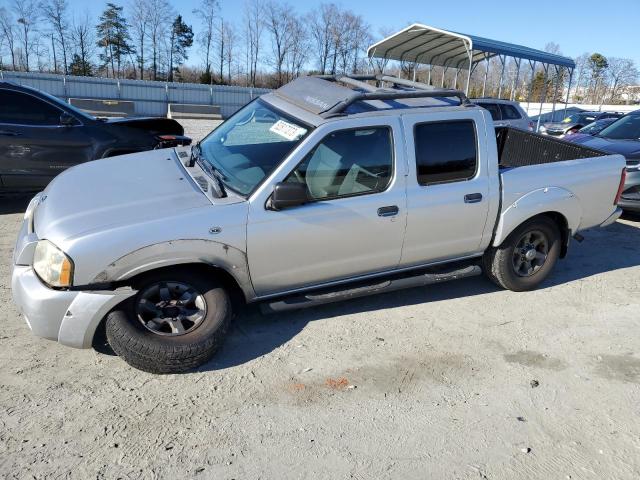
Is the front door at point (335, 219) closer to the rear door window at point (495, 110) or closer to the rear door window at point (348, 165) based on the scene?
the rear door window at point (348, 165)

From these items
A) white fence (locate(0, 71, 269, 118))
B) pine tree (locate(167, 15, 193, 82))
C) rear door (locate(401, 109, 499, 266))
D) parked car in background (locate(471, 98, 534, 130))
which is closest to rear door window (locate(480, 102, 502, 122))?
parked car in background (locate(471, 98, 534, 130))

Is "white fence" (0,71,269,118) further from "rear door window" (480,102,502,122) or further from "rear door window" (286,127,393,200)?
"rear door window" (286,127,393,200)

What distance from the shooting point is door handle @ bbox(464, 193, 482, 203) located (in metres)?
4.33

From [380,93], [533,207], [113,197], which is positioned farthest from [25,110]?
[533,207]

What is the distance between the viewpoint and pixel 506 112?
1244 cm

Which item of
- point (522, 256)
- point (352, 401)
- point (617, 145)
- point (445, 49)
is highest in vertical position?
point (445, 49)

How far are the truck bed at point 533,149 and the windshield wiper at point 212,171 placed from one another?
2.99 meters

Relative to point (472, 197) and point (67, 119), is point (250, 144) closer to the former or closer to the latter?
point (472, 197)

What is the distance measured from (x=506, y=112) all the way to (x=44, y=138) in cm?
1012

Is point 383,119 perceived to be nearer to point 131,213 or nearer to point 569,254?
point 131,213

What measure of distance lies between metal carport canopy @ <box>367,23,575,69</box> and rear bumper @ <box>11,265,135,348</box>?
16643 mm

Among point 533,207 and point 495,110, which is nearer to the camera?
point 533,207

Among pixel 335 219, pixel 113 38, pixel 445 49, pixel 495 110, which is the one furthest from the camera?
pixel 113 38

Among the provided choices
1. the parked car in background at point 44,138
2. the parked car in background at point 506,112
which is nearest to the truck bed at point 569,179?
the parked car in background at point 44,138
